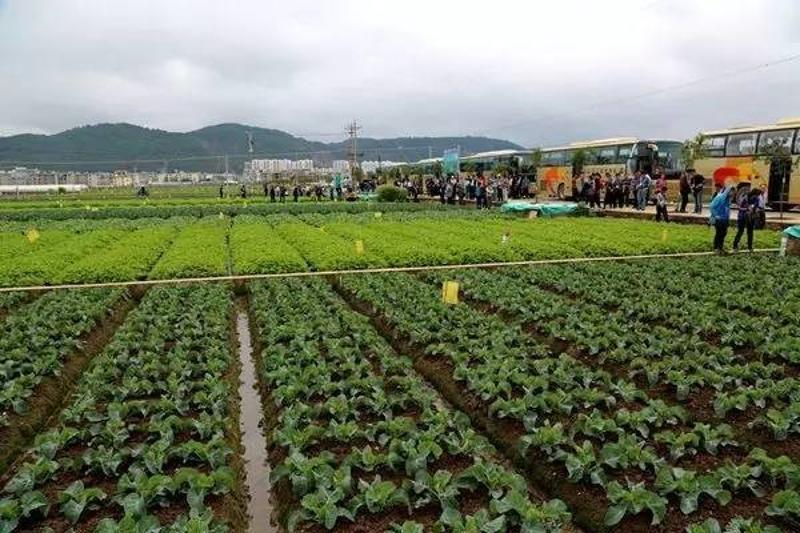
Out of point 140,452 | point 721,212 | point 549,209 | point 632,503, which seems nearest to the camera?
point 632,503

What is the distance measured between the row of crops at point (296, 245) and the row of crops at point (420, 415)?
14.9 ft

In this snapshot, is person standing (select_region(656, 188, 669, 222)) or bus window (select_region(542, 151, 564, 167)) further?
bus window (select_region(542, 151, 564, 167))

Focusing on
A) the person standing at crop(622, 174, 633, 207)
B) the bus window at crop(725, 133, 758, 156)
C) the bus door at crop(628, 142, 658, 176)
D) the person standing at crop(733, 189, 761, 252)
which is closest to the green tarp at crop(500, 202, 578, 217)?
the person standing at crop(622, 174, 633, 207)

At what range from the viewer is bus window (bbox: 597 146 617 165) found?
44.3 m

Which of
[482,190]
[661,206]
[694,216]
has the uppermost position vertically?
[482,190]

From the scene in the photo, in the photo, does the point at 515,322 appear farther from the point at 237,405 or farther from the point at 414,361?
the point at 237,405

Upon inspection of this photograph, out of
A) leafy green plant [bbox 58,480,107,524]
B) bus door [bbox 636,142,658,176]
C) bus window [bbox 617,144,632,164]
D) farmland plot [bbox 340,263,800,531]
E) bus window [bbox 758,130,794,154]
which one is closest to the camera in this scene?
leafy green plant [bbox 58,480,107,524]

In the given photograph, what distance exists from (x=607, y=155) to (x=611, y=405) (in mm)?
40351

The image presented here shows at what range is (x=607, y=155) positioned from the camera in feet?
148

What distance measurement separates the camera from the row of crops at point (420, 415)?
17.9ft

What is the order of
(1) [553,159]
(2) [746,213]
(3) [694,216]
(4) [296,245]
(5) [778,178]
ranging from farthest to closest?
(1) [553,159]
(5) [778,178]
(3) [694,216]
(4) [296,245]
(2) [746,213]

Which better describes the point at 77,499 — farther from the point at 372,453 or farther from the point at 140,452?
the point at 372,453

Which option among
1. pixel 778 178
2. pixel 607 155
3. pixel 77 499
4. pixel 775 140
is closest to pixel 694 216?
pixel 778 178

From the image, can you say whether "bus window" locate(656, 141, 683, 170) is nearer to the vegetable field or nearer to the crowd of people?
the crowd of people
